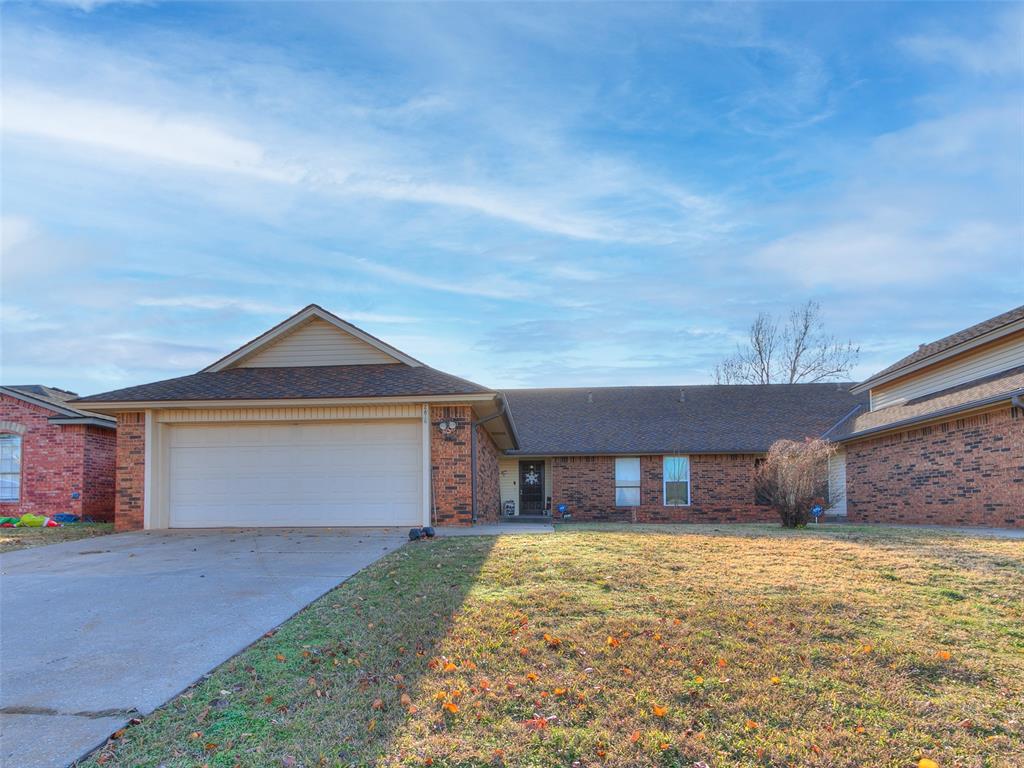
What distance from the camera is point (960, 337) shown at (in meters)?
17.7

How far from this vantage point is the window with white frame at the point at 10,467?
19.2 meters

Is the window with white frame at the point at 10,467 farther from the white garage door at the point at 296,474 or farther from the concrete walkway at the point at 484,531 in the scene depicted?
the concrete walkway at the point at 484,531

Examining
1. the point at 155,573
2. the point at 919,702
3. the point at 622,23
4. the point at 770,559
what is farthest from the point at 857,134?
the point at 155,573

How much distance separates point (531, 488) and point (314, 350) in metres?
10.6

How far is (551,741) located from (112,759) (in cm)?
231

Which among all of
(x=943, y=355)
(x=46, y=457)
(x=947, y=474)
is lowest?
(x=947, y=474)

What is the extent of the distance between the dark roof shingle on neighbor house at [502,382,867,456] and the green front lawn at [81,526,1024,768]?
1455 cm

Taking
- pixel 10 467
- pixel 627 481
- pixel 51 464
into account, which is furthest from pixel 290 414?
pixel 627 481

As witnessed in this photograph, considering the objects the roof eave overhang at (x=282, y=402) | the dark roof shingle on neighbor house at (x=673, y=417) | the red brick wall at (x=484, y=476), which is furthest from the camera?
the dark roof shingle on neighbor house at (x=673, y=417)

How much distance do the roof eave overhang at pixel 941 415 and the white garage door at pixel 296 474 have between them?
431 inches

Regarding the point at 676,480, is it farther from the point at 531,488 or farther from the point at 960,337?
the point at 960,337

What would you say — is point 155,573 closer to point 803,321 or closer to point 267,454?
point 267,454

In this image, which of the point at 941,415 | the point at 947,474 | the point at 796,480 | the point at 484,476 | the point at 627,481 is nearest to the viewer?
the point at 796,480

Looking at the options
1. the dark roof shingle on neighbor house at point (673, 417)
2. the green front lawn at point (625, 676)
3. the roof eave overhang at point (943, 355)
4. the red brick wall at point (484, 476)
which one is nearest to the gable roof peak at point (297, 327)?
the red brick wall at point (484, 476)
